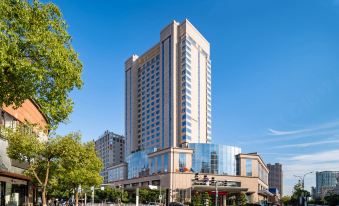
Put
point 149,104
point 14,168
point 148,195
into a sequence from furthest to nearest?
point 149,104 → point 148,195 → point 14,168

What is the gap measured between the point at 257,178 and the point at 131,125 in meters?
68.6

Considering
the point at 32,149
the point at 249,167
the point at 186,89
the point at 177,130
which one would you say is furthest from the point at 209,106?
the point at 32,149

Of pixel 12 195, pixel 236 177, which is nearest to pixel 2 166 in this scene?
pixel 12 195

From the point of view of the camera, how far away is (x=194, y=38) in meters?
162

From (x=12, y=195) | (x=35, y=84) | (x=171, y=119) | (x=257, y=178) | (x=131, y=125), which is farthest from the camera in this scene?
(x=131, y=125)

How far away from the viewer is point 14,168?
1260 inches

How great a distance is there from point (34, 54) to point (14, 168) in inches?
793

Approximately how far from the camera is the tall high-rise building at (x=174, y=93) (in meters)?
151

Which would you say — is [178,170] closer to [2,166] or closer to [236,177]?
[236,177]

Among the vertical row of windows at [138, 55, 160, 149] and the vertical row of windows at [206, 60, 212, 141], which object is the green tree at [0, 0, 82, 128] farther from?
the vertical row of windows at [206, 60, 212, 141]

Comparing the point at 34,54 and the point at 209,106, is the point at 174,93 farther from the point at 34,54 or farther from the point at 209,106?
the point at 34,54

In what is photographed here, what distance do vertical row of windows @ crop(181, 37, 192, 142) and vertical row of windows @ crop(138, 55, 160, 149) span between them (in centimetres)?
1331

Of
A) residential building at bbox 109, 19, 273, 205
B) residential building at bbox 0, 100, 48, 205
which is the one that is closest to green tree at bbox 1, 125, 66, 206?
residential building at bbox 0, 100, 48, 205

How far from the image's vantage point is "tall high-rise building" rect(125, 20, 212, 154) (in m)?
151
